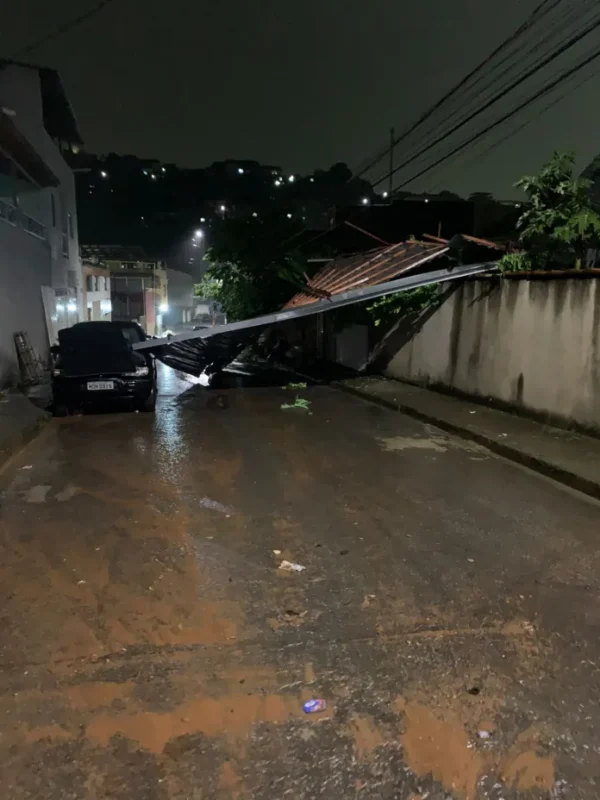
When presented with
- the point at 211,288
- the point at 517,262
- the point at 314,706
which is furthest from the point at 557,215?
the point at 211,288

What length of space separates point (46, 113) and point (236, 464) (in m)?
21.0

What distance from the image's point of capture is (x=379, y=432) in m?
9.51

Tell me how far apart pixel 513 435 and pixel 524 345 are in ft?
6.75

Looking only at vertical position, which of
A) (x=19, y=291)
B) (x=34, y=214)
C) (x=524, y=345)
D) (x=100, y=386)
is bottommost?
(x=100, y=386)

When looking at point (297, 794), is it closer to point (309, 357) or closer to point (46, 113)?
point (309, 357)

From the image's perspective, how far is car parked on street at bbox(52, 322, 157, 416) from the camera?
35.5ft

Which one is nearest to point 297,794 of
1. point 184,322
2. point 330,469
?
point 330,469

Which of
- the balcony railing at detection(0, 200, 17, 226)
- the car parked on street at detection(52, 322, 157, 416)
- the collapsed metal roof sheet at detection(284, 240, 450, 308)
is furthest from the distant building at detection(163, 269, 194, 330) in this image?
the car parked on street at detection(52, 322, 157, 416)

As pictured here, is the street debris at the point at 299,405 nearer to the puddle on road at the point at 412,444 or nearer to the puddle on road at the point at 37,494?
the puddle on road at the point at 412,444

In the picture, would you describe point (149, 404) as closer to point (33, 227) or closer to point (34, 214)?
point (33, 227)

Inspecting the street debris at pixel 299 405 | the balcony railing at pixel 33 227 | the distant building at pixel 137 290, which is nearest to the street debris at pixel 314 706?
the street debris at pixel 299 405

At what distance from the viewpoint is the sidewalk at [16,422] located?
8234 mm

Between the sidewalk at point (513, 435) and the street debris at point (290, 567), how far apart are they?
11.9ft

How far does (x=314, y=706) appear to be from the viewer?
9.48ft
